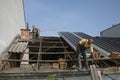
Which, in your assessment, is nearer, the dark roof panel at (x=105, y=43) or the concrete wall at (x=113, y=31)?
the dark roof panel at (x=105, y=43)

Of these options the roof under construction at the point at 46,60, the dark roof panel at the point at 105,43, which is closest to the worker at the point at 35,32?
the roof under construction at the point at 46,60

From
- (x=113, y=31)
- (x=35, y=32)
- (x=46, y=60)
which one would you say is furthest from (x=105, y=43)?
(x=113, y=31)

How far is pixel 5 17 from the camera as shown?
1320 cm

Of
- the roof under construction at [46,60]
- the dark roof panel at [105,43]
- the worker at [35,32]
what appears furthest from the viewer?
the worker at [35,32]

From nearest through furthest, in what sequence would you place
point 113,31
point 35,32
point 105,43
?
1. point 105,43
2. point 35,32
3. point 113,31

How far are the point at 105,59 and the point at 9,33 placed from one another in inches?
284

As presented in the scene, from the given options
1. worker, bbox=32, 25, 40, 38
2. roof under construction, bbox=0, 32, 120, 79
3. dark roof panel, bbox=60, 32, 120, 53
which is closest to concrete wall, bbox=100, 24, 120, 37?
dark roof panel, bbox=60, 32, 120, 53

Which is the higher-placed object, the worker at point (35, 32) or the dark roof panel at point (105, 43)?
the worker at point (35, 32)

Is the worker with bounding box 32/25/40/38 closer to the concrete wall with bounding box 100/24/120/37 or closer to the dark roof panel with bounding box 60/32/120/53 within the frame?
the dark roof panel with bounding box 60/32/120/53

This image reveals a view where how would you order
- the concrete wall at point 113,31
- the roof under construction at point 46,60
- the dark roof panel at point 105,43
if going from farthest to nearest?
the concrete wall at point 113,31
the dark roof panel at point 105,43
the roof under construction at point 46,60

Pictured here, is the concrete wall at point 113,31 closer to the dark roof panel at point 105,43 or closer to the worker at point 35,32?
the dark roof panel at point 105,43

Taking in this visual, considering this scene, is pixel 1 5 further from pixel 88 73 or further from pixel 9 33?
pixel 88 73

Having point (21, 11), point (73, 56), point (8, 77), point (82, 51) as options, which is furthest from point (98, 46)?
point (21, 11)

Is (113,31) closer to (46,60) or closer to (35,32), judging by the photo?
(35,32)
